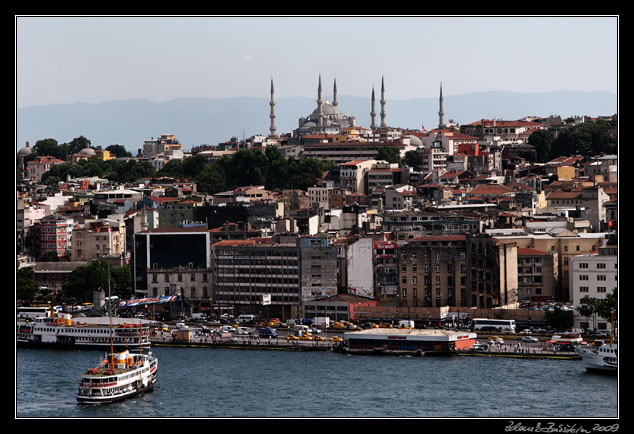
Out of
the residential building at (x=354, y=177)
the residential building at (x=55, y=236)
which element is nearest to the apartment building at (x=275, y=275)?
the residential building at (x=55, y=236)

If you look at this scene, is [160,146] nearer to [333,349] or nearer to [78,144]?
[78,144]

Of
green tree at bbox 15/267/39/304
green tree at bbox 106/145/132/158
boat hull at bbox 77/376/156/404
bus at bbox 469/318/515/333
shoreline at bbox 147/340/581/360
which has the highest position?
green tree at bbox 106/145/132/158

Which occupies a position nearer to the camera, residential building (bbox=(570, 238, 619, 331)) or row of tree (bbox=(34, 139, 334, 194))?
residential building (bbox=(570, 238, 619, 331))

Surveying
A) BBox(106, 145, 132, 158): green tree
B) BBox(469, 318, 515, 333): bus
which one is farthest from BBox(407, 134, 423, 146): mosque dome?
BBox(469, 318, 515, 333): bus

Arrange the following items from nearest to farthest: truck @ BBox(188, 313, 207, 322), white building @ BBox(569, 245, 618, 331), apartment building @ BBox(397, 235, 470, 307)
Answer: white building @ BBox(569, 245, 618, 331) → apartment building @ BBox(397, 235, 470, 307) → truck @ BBox(188, 313, 207, 322)

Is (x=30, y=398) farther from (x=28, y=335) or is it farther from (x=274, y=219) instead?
(x=274, y=219)

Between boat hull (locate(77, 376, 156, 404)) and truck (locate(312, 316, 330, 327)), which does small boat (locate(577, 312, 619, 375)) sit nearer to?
truck (locate(312, 316, 330, 327))
